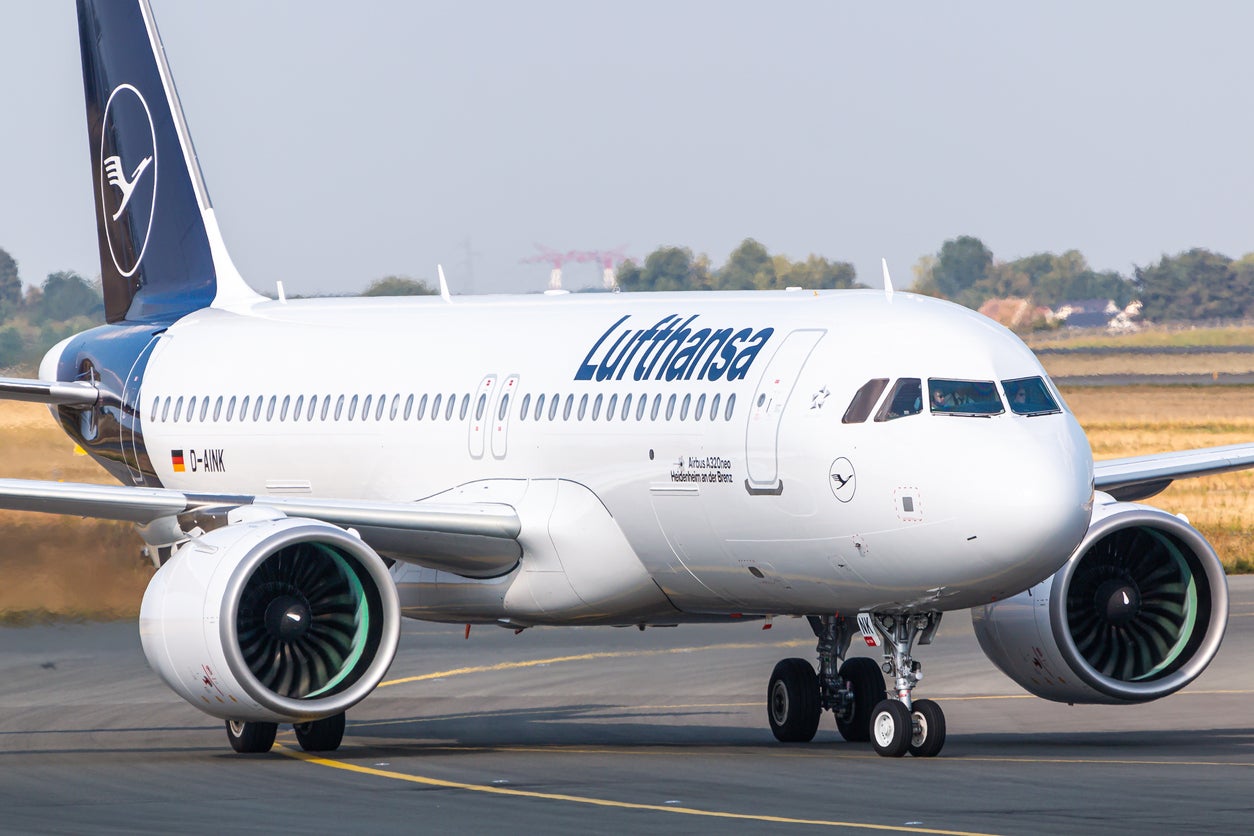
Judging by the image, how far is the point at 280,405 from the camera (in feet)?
86.1

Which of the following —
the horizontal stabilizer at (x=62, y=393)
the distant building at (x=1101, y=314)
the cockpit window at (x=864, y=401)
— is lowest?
the distant building at (x=1101, y=314)

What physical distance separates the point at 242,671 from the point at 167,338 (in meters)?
10.3

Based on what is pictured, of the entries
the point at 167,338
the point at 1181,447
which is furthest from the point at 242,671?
the point at 1181,447

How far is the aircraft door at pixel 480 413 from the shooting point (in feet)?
77.5

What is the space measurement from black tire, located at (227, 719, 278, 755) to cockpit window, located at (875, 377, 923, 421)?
21.2ft

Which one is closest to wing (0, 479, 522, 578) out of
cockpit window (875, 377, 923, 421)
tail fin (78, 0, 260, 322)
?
cockpit window (875, 377, 923, 421)

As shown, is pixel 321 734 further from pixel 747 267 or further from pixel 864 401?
pixel 747 267

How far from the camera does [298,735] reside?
21672 mm

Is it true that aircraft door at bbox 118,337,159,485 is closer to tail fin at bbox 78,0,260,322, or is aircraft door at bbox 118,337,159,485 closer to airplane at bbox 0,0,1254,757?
airplane at bbox 0,0,1254,757

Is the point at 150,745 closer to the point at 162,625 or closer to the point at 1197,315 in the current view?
the point at 162,625

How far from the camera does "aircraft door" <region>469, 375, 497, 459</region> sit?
23.6m

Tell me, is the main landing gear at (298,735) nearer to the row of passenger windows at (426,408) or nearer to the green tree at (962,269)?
the row of passenger windows at (426,408)

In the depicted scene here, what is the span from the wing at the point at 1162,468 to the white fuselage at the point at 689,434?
3552mm

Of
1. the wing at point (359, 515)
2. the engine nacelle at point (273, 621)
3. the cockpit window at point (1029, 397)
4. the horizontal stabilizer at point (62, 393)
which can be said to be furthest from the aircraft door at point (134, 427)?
the cockpit window at point (1029, 397)
